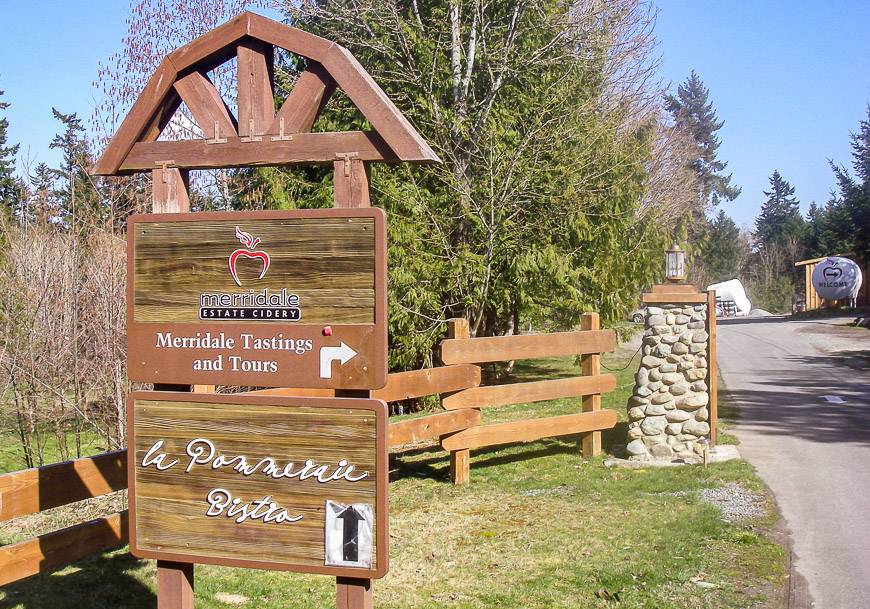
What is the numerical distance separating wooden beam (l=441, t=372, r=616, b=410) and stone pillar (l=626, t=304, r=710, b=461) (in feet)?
1.60

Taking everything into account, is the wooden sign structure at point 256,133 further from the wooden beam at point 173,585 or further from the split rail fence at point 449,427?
the split rail fence at point 449,427

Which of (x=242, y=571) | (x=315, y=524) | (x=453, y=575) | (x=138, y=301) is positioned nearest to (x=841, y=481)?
(x=453, y=575)

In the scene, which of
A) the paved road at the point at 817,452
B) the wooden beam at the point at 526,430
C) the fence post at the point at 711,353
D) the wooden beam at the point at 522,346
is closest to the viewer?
the paved road at the point at 817,452

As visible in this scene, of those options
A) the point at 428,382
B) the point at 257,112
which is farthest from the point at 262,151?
the point at 428,382

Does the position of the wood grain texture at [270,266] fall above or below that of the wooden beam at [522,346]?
above

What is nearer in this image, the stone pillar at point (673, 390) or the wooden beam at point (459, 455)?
the wooden beam at point (459, 455)

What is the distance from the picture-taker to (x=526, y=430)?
30.6ft

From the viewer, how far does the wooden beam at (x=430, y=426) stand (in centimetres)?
788

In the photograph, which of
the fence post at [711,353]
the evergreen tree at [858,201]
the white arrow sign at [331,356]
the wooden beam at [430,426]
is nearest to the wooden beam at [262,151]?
the white arrow sign at [331,356]

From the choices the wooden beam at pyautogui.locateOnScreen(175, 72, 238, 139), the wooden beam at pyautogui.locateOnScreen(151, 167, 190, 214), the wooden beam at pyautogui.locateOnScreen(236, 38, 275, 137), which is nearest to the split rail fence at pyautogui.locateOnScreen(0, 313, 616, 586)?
the wooden beam at pyautogui.locateOnScreen(151, 167, 190, 214)

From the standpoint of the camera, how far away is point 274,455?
4.04 meters

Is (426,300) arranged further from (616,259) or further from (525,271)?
(616,259)

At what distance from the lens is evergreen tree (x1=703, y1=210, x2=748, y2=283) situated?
77500 mm

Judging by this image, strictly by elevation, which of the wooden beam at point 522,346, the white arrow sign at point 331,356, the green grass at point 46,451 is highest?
the white arrow sign at point 331,356
